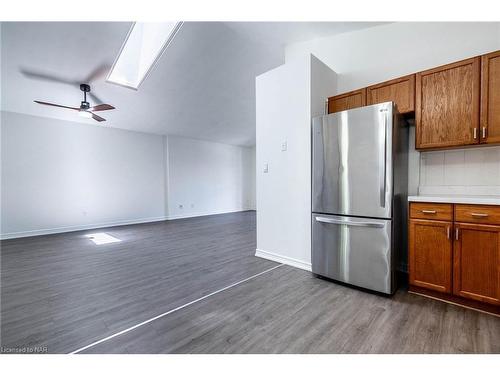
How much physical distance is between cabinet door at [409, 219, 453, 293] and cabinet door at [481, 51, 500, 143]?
82cm

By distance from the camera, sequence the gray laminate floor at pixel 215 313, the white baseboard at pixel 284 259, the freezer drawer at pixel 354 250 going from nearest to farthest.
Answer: the gray laminate floor at pixel 215 313, the freezer drawer at pixel 354 250, the white baseboard at pixel 284 259

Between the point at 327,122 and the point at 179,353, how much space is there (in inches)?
89.6

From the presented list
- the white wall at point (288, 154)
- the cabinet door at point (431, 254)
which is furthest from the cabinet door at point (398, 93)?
the cabinet door at point (431, 254)

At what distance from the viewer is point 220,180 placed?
8.33 meters

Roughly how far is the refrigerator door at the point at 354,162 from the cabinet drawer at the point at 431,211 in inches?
9.3

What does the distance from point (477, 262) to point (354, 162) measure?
1.18 meters

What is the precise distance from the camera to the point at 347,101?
8.68ft

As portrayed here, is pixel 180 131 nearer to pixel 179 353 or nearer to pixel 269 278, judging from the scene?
pixel 269 278

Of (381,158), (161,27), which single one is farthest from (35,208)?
(381,158)

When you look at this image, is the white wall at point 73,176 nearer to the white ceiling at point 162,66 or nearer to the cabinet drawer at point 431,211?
the white ceiling at point 162,66

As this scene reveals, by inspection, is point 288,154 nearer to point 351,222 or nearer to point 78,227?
point 351,222

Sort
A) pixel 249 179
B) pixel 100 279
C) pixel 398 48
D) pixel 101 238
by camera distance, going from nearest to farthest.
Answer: pixel 100 279 → pixel 398 48 → pixel 101 238 → pixel 249 179

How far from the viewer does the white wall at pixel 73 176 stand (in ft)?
14.8

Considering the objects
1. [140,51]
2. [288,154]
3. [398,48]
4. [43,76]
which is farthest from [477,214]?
[43,76]
